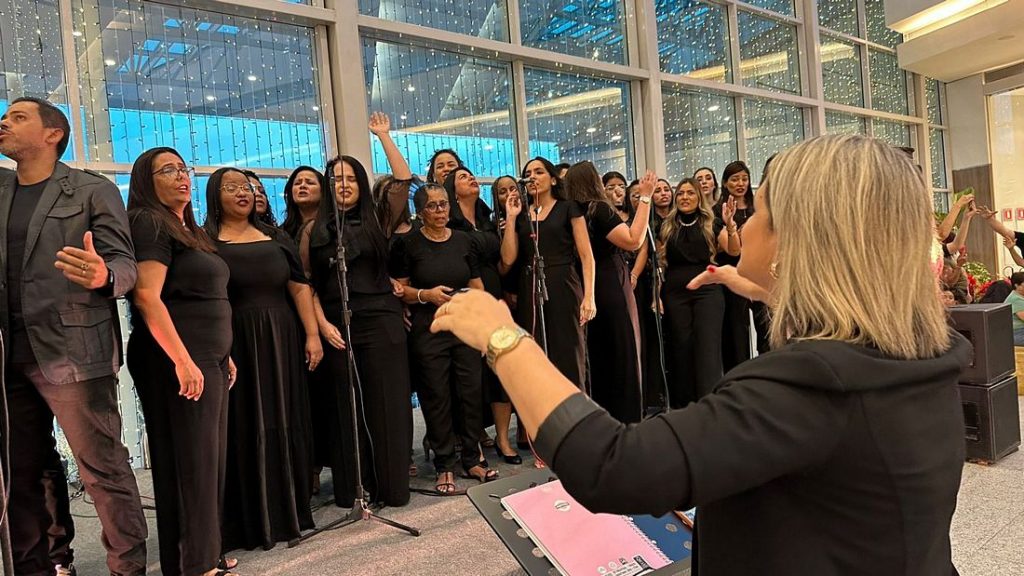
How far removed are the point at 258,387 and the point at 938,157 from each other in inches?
447

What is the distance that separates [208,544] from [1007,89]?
11.7 meters

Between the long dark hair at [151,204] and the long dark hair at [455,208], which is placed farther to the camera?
the long dark hair at [455,208]

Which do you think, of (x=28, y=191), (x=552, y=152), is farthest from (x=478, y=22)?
(x=28, y=191)

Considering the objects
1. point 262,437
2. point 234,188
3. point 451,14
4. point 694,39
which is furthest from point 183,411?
point 694,39

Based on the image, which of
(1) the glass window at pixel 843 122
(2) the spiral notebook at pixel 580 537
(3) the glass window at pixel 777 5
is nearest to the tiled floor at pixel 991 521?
(2) the spiral notebook at pixel 580 537

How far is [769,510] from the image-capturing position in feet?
2.79

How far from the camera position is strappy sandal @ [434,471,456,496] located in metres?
3.22

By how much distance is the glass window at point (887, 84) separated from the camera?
9.77m

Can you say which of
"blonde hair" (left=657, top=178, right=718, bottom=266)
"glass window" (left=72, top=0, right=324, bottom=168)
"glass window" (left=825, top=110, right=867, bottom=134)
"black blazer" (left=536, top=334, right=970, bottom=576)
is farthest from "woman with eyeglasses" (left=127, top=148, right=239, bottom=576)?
"glass window" (left=825, top=110, right=867, bottom=134)

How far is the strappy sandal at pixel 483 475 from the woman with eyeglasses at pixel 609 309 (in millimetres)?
797

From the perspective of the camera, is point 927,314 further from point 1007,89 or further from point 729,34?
point 1007,89

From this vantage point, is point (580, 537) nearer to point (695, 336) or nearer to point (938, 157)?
point (695, 336)

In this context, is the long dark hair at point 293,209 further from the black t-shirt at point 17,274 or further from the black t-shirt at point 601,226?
the black t-shirt at point 601,226

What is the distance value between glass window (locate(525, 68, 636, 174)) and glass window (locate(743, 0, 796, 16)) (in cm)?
255
